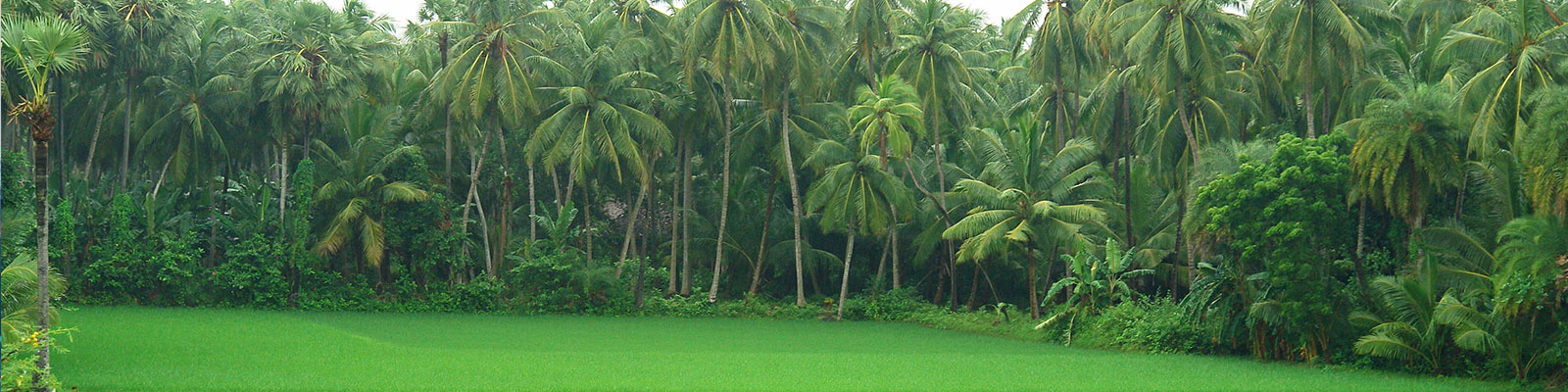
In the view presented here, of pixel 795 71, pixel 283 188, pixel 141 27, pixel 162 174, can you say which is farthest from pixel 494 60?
pixel 162 174

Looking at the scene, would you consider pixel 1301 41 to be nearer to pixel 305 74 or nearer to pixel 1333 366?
pixel 1333 366

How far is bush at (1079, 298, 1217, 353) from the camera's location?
70.7ft

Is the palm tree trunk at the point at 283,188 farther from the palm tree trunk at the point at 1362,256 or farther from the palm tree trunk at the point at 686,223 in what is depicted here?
the palm tree trunk at the point at 1362,256

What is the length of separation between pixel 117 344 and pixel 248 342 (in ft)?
6.44

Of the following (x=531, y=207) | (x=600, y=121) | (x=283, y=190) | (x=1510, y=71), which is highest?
(x=600, y=121)

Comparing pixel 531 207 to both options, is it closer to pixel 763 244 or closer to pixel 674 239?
pixel 674 239

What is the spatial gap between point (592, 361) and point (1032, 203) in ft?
37.9

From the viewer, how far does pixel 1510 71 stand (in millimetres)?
16656

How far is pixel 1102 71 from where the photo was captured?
30.0 meters

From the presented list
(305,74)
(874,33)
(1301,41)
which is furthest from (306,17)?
(1301,41)

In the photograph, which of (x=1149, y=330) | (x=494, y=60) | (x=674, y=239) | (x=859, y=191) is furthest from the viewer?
(x=674, y=239)

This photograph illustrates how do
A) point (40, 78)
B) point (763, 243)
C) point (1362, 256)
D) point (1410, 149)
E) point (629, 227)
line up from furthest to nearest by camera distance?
1. point (629, 227)
2. point (763, 243)
3. point (1362, 256)
4. point (1410, 149)
5. point (40, 78)

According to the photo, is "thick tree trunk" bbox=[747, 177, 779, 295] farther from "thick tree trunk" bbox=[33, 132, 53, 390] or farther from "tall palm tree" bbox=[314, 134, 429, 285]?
"thick tree trunk" bbox=[33, 132, 53, 390]

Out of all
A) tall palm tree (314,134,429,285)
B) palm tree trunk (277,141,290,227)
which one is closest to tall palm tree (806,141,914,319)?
tall palm tree (314,134,429,285)
